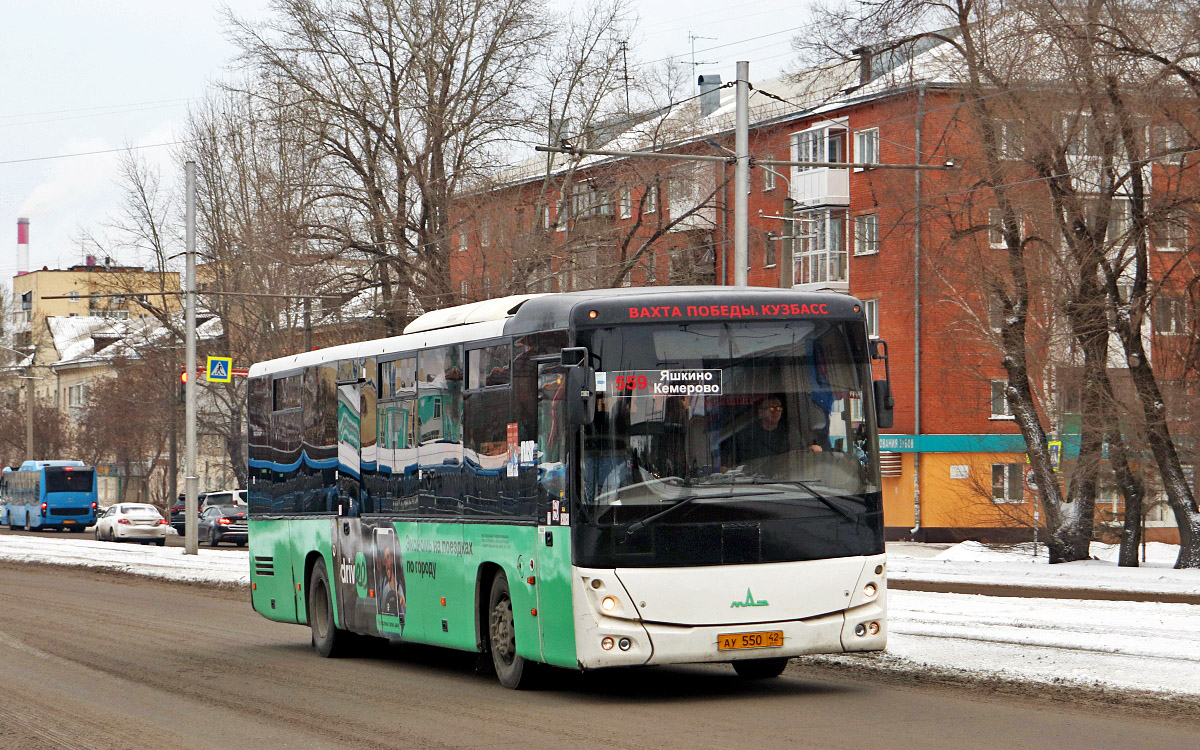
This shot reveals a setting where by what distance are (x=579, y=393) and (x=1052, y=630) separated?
7914 millimetres

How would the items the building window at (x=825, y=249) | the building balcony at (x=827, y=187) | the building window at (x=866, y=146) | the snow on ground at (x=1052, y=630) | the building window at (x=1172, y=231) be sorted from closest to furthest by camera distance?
the snow on ground at (x=1052, y=630)
the building window at (x=1172, y=231)
the building window at (x=866, y=146)
the building balcony at (x=827, y=187)
the building window at (x=825, y=249)

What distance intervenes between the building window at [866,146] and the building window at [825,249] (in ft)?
7.94

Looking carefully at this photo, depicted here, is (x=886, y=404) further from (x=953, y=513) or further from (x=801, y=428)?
(x=953, y=513)

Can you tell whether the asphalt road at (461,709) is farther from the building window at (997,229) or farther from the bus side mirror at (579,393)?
the building window at (997,229)

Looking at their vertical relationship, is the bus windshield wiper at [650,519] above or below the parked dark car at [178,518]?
above

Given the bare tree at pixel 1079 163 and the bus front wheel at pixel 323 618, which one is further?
the bare tree at pixel 1079 163

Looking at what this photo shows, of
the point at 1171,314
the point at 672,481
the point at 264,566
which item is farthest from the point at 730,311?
the point at 1171,314

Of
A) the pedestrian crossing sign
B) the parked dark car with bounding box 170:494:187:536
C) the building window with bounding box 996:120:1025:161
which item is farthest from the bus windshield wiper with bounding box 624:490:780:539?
the parked dark car with bounding box 170:494:187:536

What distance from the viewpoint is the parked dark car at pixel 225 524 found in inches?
2140

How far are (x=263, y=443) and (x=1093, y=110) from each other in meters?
16.9

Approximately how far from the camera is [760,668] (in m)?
13.7

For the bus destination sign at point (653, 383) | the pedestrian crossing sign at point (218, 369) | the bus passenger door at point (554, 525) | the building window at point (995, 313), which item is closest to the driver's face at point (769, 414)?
the bus destination sign at point (653, 383)

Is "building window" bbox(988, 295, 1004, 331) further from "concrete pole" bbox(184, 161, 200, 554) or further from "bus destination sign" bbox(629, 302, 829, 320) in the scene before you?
"bus destination sign" bbox(629, 302, 829, 320)

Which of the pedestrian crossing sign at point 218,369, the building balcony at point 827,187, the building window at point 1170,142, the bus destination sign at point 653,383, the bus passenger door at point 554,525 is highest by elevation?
the building balcony at point 827,187
